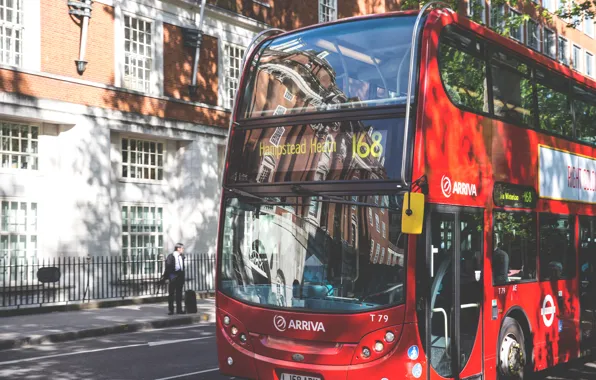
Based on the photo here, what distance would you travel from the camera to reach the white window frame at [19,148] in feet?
66.1

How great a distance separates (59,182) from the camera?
69.5 ft

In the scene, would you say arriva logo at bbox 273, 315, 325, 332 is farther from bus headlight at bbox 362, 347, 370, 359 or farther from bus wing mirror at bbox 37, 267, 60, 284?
bus wing mirror at bbox 37, 267, 60, 284

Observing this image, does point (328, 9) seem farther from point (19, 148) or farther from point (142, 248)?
point (19, 148)

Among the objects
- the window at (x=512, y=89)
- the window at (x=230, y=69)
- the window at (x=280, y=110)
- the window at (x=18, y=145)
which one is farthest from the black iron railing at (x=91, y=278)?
the window at (x=512, y=89)

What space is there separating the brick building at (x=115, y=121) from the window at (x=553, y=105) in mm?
13829

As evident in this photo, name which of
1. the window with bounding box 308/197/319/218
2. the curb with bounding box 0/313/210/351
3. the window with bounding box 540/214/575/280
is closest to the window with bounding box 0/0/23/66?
the curb with bounding box 0/313/210/351

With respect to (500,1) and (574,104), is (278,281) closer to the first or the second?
(574,104)

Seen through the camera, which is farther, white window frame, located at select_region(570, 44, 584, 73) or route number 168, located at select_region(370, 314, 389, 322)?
white window frame, located at select_region(570, 44, 584, 73)

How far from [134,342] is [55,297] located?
6.91 m

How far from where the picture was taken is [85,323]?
669 inches

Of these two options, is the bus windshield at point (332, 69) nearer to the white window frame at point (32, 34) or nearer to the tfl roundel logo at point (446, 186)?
the tfl roundel logo at point (446, 186)

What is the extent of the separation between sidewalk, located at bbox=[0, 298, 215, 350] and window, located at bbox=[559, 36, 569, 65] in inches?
1421

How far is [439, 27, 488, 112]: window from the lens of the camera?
8.09 m

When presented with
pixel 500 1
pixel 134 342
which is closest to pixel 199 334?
pixel 134 342
